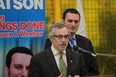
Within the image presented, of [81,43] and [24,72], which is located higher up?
[81,43]

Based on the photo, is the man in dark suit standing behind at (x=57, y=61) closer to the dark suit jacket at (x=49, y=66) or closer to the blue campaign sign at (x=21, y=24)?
the dark suit jacket at (x=49, y=66)

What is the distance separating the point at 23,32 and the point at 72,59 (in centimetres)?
245

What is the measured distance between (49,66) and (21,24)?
2465 millimetres

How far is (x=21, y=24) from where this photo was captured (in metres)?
6.60

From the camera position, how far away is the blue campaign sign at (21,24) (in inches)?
258

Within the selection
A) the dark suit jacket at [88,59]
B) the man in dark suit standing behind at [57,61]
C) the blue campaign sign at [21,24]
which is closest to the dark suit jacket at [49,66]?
the man in dark suit standing behind at [57,61]

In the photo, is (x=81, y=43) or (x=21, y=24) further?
(x=21, y=24)

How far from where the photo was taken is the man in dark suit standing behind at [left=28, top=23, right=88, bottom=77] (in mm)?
4176

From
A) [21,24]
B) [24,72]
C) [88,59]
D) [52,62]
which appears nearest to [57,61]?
[52,62]

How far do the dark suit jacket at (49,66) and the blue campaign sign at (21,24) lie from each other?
7.65 feet

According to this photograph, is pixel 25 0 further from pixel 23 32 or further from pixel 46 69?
pixel 46 69

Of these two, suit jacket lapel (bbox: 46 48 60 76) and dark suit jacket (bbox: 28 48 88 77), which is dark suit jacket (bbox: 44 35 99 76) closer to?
dark suit jacket (bbox: 28 48 88 77)

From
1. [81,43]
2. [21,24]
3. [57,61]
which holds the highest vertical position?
[21,24]

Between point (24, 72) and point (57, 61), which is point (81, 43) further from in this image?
point (24, 72)
